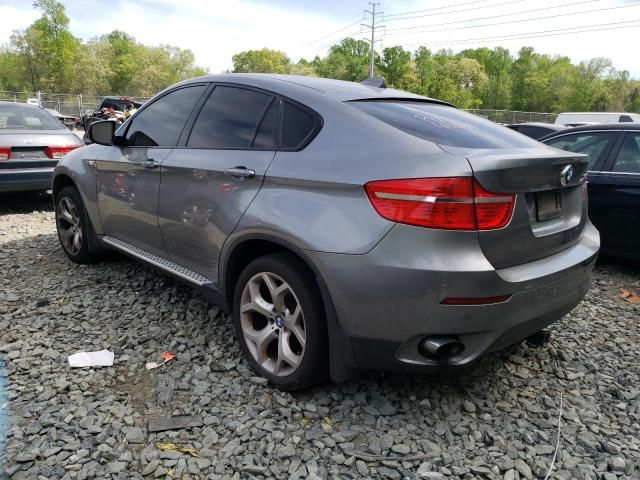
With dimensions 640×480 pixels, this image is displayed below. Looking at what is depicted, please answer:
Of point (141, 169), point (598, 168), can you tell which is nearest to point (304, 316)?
point (141, 169)

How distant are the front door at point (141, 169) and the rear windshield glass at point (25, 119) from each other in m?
3.99

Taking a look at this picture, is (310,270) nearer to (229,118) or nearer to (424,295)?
Result: (424,295)

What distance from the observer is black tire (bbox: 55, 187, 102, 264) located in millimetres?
4598

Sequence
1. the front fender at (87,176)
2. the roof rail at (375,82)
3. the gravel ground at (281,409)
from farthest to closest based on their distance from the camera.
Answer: the front fender at (87,176), the roof rail at (375,82), the gravel ground at (281,409)

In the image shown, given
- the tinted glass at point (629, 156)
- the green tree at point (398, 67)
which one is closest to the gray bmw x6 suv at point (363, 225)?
the tinted glass at point (629, 156)

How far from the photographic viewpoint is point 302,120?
2.78m

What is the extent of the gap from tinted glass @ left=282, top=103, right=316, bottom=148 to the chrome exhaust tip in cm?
118

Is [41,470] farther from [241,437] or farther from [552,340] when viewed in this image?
[552,340]

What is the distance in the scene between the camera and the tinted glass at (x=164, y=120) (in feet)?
11.8

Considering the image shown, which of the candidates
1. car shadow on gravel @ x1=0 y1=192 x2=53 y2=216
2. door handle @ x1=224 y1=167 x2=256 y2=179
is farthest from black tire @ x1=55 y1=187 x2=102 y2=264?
car shadow on gravel @ x1=0 y1=192 x2=53 y2=216

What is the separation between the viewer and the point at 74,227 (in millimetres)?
4859

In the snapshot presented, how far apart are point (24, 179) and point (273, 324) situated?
5.61 meters

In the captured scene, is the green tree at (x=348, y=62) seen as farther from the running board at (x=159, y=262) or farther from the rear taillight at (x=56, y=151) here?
the running board at (x=159, y=262)

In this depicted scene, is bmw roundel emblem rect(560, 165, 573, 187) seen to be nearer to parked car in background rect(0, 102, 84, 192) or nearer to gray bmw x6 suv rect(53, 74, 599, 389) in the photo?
gray bmw x6 suv rect(53, 74, 599, 389)
